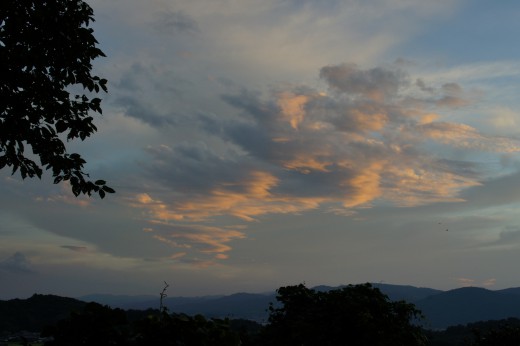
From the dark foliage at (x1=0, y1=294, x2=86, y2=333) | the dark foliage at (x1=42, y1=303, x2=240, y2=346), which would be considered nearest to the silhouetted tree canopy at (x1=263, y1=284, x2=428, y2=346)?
the dark foliage at (x1=42, y1=303, x2=240, y2=346)

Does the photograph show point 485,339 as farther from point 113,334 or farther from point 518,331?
point 113,334

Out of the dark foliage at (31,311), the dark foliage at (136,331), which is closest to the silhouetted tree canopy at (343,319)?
the dark foliage at (136,331)

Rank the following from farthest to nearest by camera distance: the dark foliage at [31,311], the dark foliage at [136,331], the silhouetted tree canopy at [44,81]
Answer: the dark foliage at [31,311], the silhouetted tree canopy at [44,81], the dark foliage at [136,331]

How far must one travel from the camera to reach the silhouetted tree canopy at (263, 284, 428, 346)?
74.9 feet

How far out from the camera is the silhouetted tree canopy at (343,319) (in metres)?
22.8

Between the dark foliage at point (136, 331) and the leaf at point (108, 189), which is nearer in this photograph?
the dark foliage at point (136, 331)

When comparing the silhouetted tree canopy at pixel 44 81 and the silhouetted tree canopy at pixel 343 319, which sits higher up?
the silhouetted tree canopy at pixel 44 81

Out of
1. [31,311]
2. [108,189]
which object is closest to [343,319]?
[108,189]

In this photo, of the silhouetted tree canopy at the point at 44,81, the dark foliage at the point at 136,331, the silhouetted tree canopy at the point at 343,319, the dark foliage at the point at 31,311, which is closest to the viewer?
the dark foliage at the point at 136,331

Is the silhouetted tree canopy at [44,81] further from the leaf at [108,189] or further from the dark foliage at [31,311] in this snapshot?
the dark foliage at [31,311]

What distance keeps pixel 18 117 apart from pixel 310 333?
1686cm

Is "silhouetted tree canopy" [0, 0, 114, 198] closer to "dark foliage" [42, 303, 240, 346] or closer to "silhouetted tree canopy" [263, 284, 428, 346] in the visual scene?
"dark foliage" [42, 303, 240, 346]

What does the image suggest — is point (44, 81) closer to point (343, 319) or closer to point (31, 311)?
point (343, 319)

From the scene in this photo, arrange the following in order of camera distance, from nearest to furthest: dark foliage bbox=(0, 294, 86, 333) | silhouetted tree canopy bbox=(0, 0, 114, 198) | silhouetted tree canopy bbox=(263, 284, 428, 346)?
silhouetted tree canopy bbox=(0, 0, 114, 198)
silhouetted tree canopy bbox=(263, 284, 428, 346)
dark foliage bbox=(0, 294, 86, 333)
